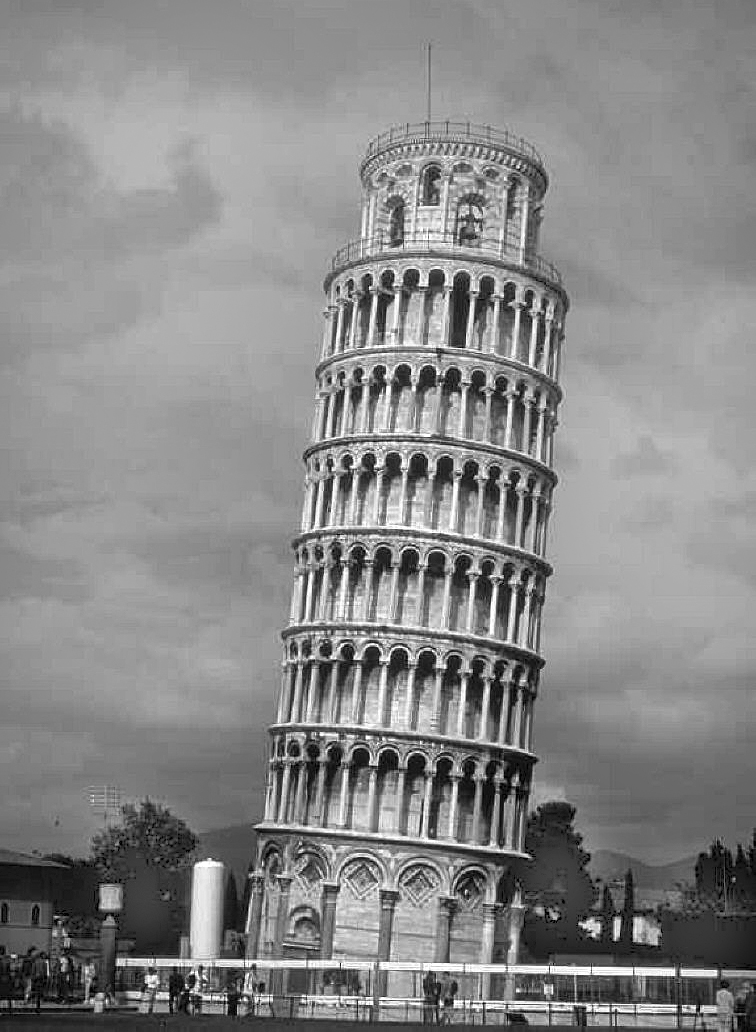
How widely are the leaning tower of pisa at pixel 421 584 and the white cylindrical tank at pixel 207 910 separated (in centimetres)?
172

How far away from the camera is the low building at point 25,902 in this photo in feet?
295

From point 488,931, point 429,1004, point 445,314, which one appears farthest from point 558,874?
point 429,1004

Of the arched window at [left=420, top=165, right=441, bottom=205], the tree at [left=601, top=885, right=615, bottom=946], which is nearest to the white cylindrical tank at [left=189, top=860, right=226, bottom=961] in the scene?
the arched window at [left=420, top=165, right=441, bottom=205]

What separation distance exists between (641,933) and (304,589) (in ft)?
301

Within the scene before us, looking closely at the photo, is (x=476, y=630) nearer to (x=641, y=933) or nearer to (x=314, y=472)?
(x=314, y=472)

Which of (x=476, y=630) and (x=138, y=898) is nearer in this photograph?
(x=476, y=630)

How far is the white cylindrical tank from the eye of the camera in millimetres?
76688

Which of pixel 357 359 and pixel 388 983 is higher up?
pixel 357 359

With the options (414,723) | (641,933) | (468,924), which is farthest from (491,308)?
(641,933)

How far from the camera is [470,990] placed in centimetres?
6931

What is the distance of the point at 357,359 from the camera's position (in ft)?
271

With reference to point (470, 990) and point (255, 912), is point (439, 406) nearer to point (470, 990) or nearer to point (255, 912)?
point (255, 912)

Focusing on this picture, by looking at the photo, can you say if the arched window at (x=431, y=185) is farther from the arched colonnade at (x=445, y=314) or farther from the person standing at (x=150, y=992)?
the person standing at (x=150, y=992)

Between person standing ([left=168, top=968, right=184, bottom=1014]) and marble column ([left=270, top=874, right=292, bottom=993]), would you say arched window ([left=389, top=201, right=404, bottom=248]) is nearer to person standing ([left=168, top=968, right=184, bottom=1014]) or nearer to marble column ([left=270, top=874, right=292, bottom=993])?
marble column ([left=270, top=874, right=292, bottom=993])
